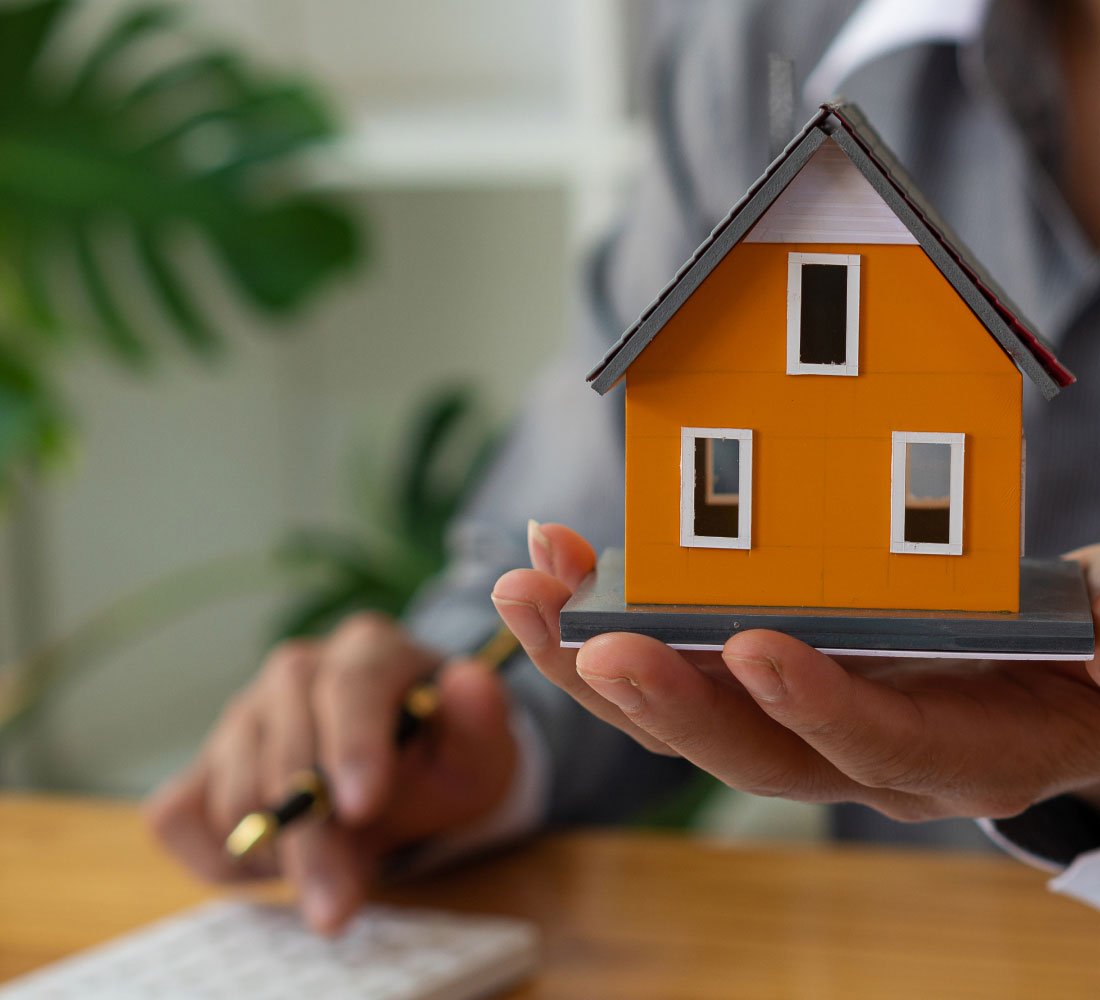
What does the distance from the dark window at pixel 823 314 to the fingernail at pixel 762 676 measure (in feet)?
0.37

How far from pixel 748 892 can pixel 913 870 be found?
0.32ft

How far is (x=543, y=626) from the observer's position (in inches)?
13.8

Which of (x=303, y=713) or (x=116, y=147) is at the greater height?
(x=116, y=147)

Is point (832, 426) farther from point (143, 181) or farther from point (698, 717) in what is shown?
point (143, 181)

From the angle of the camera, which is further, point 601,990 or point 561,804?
point 561,804

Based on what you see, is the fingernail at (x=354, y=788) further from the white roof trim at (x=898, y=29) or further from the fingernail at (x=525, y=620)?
the white roof trim at (x=898, y=29)

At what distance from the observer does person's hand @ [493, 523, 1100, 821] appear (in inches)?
12.4

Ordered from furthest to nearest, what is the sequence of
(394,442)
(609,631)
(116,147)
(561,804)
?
1. (394,442)
2. (116,147)
3. (561,804)
4. (609,631)

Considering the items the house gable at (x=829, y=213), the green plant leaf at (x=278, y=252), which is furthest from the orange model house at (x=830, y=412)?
the green plant leaf at (x=278, y=252)

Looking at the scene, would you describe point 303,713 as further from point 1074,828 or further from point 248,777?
point 1074,828

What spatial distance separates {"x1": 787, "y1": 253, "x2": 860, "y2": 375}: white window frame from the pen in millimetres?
236

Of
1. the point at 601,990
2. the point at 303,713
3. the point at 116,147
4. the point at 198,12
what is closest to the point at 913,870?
the point at 601,990

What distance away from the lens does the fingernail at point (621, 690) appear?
31cm

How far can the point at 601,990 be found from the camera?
0.59m
